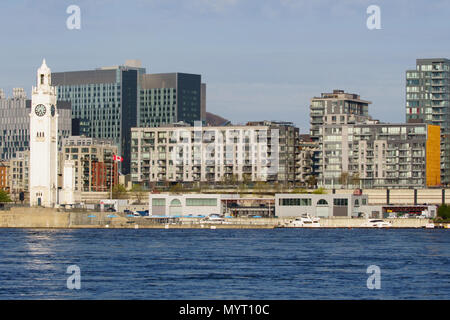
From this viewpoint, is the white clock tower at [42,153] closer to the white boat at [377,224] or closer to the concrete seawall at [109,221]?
the concrete seawall at [109,221]

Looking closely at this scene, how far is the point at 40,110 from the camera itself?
19675 cm

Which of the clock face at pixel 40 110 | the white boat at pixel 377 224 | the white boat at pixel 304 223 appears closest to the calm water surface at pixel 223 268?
the white boat at pixel 377 224

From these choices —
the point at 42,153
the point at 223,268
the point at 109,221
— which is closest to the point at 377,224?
the point at 109,221

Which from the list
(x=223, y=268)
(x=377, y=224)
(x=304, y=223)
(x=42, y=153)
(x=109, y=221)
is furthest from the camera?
(x=42, y=153)

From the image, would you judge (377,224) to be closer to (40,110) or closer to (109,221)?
(109,221)

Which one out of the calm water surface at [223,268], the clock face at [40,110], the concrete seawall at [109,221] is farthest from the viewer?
the clock face at [40,110]

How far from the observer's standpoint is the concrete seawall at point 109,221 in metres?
186

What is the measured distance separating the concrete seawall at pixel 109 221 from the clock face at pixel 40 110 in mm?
20599

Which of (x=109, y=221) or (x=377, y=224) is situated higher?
(x=109, y=221)

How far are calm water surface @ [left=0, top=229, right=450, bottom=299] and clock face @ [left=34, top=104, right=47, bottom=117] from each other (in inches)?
2671

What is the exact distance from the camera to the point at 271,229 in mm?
184125

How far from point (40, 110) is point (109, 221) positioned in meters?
26.4
